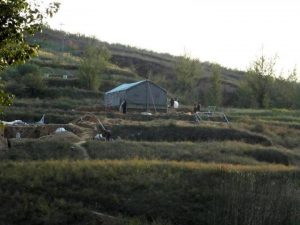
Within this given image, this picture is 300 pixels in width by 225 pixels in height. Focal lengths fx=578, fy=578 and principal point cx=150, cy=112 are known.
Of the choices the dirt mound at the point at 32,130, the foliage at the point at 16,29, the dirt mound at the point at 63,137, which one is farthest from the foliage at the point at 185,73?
the foliage at the point at 16,29

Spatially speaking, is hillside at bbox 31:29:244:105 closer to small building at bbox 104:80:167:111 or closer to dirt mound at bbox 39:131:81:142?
small building at bbox 104:80:167:111

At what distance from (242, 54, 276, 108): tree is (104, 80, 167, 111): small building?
80.6 ft

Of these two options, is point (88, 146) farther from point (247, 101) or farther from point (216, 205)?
point (247, 101)

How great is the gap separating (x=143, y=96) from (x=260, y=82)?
26898mm

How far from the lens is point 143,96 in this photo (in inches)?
2072

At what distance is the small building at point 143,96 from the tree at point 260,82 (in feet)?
80.6

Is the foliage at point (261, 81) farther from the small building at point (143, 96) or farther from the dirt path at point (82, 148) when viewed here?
the dirt path at point (82, 148)

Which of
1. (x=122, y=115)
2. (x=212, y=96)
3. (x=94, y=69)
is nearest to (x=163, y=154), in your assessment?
(x=122, y=115)

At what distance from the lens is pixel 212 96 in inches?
2992

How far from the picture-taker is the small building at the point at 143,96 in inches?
2055

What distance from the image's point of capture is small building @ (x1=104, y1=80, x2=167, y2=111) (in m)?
A: 52.2

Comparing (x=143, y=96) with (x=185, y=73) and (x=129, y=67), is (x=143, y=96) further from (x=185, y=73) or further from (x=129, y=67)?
(x=129, y=67)

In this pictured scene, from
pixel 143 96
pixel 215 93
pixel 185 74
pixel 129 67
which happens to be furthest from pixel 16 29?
pixel 129 67

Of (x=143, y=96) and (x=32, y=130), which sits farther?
(x=143, y=96)
